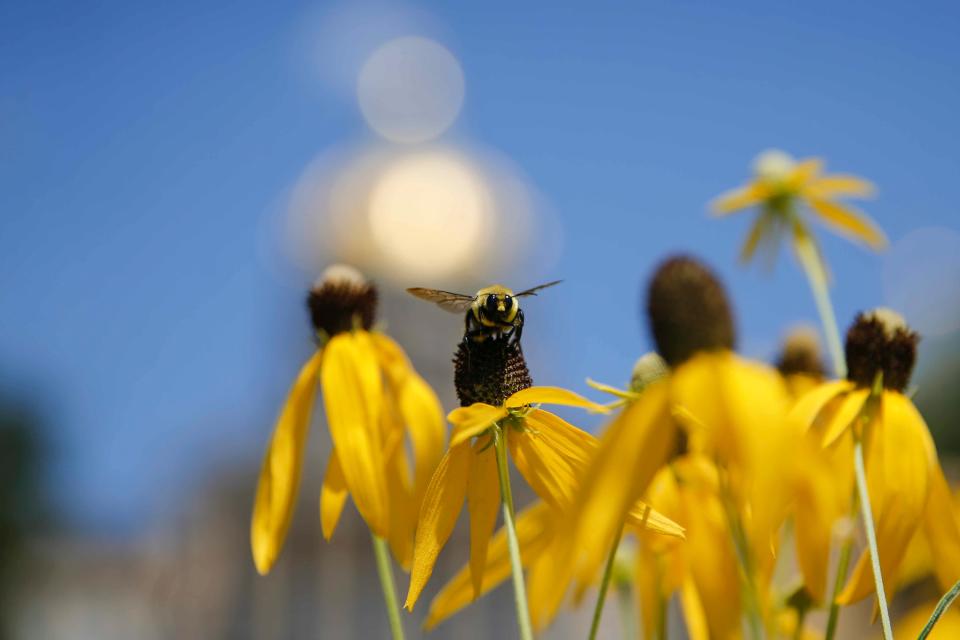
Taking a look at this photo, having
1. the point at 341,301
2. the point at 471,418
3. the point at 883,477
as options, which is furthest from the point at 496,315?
the point at 341,301

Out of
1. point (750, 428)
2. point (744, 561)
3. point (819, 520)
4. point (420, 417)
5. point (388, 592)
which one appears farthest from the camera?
point (420, 417)

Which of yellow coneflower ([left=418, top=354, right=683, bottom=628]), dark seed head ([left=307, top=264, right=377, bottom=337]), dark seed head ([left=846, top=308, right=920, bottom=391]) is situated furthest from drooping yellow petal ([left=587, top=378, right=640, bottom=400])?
dark seed head ([left=307, top=264, right=377, bottom=337])

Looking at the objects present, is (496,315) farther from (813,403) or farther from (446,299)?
(813,403)

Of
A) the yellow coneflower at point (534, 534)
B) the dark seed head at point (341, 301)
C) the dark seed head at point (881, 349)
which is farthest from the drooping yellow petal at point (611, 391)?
the dark seed head at point (341, 301)

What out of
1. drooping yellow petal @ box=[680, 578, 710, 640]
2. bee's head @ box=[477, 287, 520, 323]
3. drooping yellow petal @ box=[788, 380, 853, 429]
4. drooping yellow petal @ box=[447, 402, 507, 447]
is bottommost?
drooping yellow petal @ box=[680, 578, 710, 640]

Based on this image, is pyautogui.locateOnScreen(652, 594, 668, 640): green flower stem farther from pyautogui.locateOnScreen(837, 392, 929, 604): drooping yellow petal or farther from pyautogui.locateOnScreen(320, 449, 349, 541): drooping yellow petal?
pyautogui.locateOnScreen(320, 449, 349, 541): drooping yellow petal
